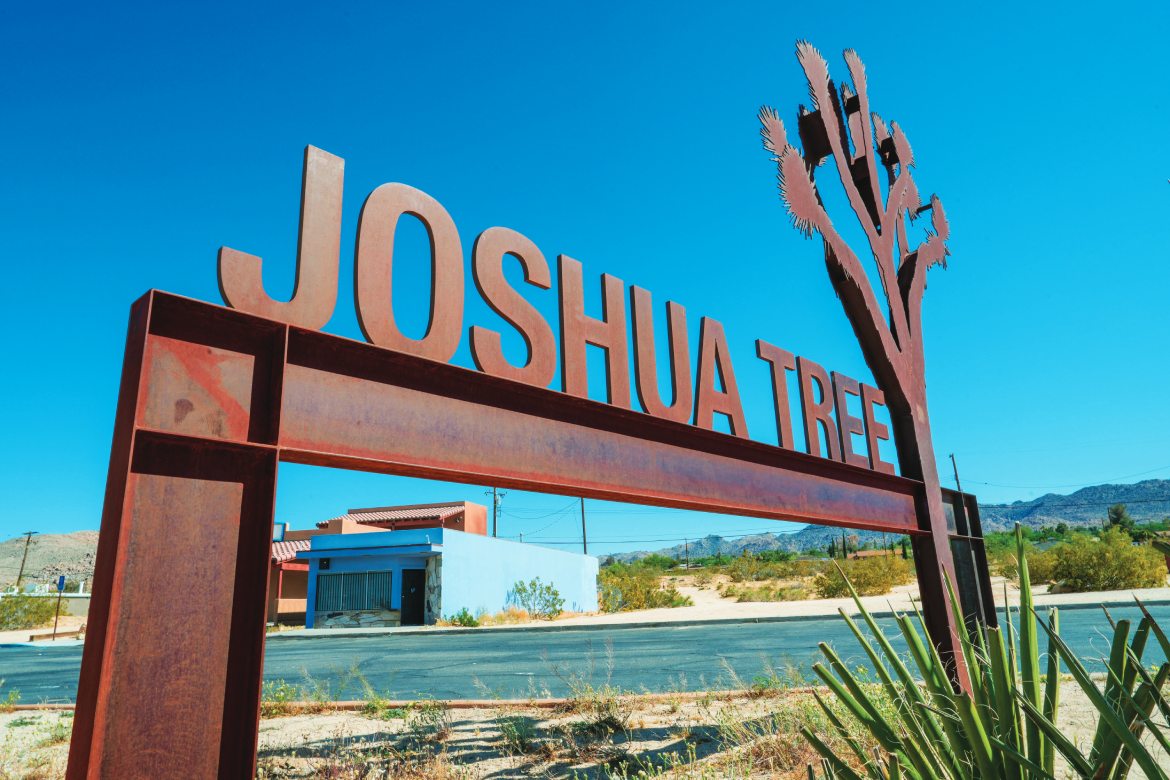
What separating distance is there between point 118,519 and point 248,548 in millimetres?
431

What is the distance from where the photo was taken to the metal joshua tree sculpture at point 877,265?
5777 millimetres

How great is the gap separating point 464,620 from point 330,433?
26702 millimetres

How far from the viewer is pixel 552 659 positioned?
526 inches

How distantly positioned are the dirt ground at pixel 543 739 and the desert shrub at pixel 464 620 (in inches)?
807

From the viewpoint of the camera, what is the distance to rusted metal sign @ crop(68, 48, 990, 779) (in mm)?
2258

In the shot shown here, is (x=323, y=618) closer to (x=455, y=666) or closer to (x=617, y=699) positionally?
(x=455, y=666)

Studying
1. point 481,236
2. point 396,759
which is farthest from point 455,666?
point 481,236

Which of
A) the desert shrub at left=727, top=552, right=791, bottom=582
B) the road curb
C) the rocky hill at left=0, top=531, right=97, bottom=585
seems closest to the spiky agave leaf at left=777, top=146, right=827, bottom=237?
the road curb

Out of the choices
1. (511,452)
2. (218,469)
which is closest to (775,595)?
(511,452)

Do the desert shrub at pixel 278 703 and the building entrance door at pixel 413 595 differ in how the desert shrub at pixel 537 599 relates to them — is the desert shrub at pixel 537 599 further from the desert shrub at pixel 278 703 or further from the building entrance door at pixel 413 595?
the desert shrub at pixel 278 703

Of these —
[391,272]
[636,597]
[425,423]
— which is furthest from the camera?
[636,597]

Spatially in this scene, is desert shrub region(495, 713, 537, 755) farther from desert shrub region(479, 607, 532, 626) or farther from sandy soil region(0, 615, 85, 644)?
sandy soil region(0, 615, 85, 644)

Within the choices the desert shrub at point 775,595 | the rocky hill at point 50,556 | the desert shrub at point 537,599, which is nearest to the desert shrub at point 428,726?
the desert shrub at point 537,599

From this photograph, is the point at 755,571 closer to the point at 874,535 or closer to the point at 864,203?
the point at 864,203
